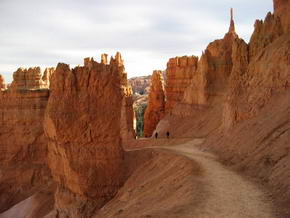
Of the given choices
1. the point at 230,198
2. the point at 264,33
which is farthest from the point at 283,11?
the point at 230,198

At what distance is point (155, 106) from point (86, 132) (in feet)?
117

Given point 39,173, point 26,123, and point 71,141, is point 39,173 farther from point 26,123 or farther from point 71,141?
point 71,141

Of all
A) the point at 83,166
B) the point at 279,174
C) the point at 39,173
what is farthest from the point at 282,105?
the point at 39,173

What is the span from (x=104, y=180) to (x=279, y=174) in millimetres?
13395

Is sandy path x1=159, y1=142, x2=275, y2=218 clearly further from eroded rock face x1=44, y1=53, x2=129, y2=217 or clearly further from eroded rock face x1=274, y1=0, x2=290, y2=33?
eroded rock face x1=274, y1=0, x2=290, y2=33

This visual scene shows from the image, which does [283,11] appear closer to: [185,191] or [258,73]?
[258,73]

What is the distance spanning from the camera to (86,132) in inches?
1030

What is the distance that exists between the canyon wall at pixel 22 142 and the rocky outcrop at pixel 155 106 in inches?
894

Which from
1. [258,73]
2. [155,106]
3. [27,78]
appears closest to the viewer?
[258,73]

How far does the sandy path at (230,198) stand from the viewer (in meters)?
13.9

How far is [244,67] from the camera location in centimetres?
3200

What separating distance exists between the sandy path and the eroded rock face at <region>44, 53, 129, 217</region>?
27.7 feet

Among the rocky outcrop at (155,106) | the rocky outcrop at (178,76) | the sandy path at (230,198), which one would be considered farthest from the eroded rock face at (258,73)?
the rocky outcrop at (155,106)

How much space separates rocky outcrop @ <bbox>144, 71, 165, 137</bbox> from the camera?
201 ft
